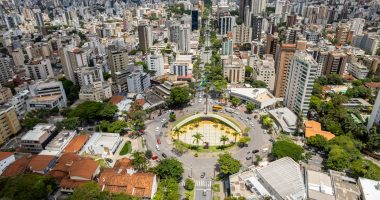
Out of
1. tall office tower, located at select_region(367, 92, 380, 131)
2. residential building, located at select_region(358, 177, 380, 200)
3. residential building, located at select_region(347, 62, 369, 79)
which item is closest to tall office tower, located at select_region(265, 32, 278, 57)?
residential building, located at select_region(347, 62, 369, 79)

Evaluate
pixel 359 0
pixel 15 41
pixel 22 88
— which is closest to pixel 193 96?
→ pixel 22 88

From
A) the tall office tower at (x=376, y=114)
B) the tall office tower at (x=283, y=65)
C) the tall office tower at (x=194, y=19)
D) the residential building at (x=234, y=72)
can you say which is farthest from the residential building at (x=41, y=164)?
the tall office tower at (x=194, y=19)

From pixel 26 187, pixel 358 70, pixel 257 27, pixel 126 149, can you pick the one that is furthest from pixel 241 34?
pixel 26 187

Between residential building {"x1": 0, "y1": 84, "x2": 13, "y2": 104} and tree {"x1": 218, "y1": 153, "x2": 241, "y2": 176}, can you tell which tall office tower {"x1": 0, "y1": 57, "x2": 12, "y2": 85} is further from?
tree {"x1": 218, "y1": 153, "x2": 241, "y2": 176}

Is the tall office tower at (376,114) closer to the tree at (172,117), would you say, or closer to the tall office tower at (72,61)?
the tree at (172,117)

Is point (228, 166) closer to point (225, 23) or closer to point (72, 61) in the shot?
point (72, 61)

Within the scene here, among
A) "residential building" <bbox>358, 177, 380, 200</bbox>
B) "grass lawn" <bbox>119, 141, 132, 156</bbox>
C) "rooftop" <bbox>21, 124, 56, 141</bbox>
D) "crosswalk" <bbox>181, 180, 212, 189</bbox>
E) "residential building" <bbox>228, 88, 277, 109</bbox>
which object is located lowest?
"crosswalk" <bbox>181, 180, 212, 189</bbox>

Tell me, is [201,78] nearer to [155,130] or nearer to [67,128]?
[155,130]
